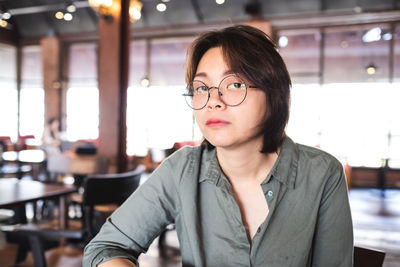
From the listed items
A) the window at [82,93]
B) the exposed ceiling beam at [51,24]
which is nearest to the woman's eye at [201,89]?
the window at [82,93]

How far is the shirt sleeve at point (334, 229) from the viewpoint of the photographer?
106cm

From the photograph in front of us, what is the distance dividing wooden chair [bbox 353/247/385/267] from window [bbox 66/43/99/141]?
1005cm

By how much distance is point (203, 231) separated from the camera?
43.9 inches

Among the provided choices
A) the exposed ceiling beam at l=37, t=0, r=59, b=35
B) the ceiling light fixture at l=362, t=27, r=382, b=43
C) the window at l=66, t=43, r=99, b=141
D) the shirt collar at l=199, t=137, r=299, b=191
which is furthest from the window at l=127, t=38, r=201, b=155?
the shirt collar at l=199, t=137, r=299, b=191

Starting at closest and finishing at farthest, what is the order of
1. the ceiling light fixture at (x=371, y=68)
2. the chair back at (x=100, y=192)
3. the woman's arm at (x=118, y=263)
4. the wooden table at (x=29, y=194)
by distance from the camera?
the woman's arm at (x=118, y=263), the wooden table at (x=29, y=194), the chair back at (x=100, y=192), the ceiling light fixture at (x=371, y=68)

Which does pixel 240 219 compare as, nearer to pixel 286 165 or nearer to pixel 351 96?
pixel 286 165

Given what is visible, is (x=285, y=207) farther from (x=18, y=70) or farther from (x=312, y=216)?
(x=18, y=70)

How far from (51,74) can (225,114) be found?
10617 millimetres

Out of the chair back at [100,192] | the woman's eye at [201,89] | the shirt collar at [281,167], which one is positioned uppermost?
the woman's eye at [201,89]

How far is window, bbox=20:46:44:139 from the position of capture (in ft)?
36.1

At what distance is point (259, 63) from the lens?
3.46 feet

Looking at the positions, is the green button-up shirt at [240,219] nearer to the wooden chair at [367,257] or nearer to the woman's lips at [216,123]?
the wooden chair at [367,257]

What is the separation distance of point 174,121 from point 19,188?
727cm

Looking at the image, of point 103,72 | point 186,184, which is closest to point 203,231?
point 186,184
